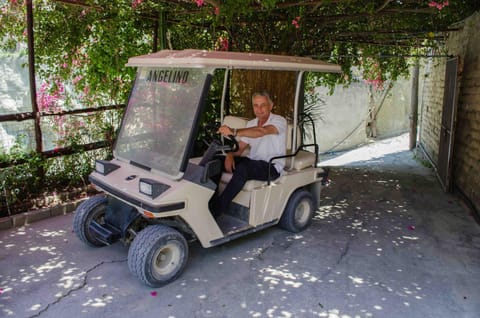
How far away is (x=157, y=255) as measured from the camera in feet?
11.9

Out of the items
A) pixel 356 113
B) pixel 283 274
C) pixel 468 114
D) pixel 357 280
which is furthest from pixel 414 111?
pixel 283 274

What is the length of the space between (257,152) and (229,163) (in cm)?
37

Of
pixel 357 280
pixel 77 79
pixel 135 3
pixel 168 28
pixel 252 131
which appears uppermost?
A: pixel 135 3

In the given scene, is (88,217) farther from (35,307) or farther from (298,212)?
(298,212)

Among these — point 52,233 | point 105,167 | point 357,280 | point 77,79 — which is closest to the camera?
point 357,280

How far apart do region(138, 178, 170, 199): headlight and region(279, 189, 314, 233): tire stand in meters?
1.74

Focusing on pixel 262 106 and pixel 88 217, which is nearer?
pixel 88 217

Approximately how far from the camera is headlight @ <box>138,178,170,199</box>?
349 centimetres

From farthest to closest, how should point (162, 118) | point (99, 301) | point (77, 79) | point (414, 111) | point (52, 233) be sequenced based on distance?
1. point (414, 111)
2. point (77, 79)
3. point (52, 233)
4. point (162, 118)
5. point (99, 301)

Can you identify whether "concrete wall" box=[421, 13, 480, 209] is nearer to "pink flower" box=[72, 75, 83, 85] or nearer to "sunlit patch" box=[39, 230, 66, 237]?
"sunlit patch" box=[39, 230, 66, 237]

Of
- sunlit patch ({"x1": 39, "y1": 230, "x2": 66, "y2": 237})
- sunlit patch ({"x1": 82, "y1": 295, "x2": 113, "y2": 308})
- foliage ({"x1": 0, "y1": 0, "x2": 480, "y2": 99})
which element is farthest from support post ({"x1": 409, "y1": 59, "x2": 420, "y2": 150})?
sunlit patch ({"x1": 82, "y1": 295, "x2": 113, "y2": 308})

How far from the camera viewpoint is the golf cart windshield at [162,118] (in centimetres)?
379

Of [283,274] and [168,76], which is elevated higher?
[168,76]

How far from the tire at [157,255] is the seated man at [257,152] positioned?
2.09 ft
